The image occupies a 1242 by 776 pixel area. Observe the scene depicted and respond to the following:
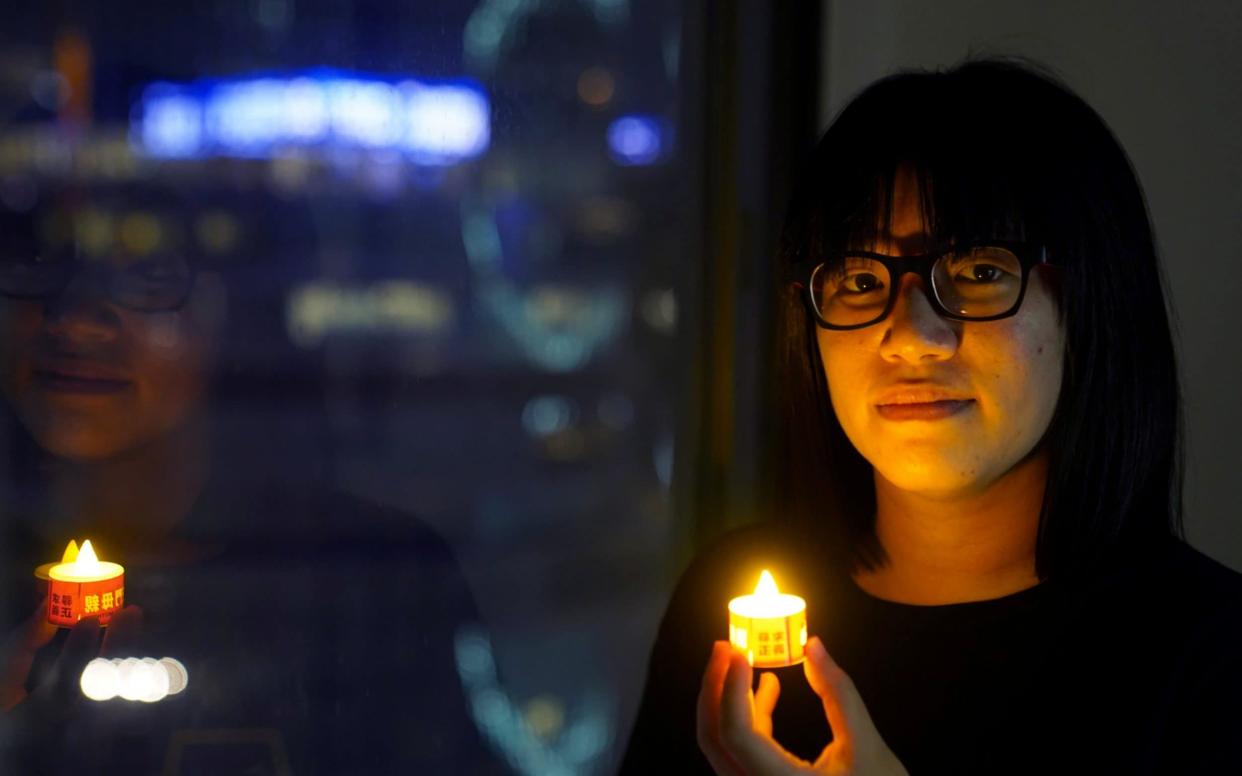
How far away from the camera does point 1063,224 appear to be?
103cm

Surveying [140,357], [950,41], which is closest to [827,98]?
[950,41]

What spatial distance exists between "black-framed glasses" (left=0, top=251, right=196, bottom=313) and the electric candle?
354mm

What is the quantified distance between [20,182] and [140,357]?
0.23 meters

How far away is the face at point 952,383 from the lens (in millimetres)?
1006

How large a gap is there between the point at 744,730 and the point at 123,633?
70 centimetres

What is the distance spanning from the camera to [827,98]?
1.75 m

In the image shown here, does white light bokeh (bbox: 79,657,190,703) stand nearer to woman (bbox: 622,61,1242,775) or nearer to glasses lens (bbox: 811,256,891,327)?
woman (bbox: 622,61,1242,775)

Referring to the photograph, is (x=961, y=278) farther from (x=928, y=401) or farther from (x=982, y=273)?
(x=928, y=401)

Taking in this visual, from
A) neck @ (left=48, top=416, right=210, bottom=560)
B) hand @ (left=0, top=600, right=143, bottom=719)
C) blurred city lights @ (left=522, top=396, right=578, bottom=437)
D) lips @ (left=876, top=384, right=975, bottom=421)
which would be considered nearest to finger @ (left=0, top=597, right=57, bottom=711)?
hand @ (left=0, top=600, right=143, bottom=719)

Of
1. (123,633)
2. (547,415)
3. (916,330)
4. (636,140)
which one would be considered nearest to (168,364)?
(123,633)

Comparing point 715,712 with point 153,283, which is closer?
point 715,712

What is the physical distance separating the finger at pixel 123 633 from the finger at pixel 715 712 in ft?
1.90

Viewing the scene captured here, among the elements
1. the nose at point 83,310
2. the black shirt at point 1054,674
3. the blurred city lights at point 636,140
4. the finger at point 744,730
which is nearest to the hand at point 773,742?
the finger at point 744,730

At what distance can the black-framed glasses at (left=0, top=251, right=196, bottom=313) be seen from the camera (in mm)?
1243
